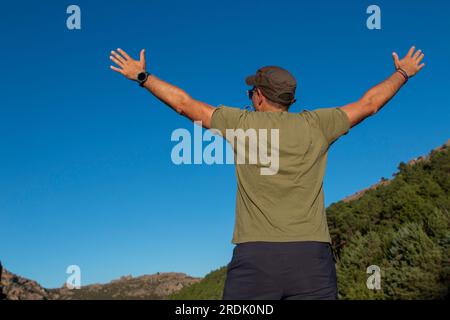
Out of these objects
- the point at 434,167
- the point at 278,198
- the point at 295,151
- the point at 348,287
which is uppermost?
the point at 434,167

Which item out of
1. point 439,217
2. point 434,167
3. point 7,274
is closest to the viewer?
point 439,217

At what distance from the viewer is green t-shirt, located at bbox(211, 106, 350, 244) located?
4.47 m

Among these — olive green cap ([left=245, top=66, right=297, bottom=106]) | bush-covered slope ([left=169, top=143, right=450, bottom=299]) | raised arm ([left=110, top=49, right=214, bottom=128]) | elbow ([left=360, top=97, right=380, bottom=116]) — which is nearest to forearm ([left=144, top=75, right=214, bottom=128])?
raised arm ([left=110, top=49, right=214, bottom=128])

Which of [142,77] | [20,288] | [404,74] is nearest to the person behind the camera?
[142,77]

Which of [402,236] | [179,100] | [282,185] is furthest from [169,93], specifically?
[402,236]

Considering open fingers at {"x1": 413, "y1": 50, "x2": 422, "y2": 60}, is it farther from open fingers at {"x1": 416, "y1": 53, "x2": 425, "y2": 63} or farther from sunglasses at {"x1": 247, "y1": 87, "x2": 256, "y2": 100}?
sunglasses at {"x1": 247, "y1": 87, "x2": 256, "y2": 100}

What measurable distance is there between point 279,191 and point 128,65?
1.72 metres

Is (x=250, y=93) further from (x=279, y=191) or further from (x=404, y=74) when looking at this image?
(x=404, y=74)

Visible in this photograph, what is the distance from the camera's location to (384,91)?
5406 mm
